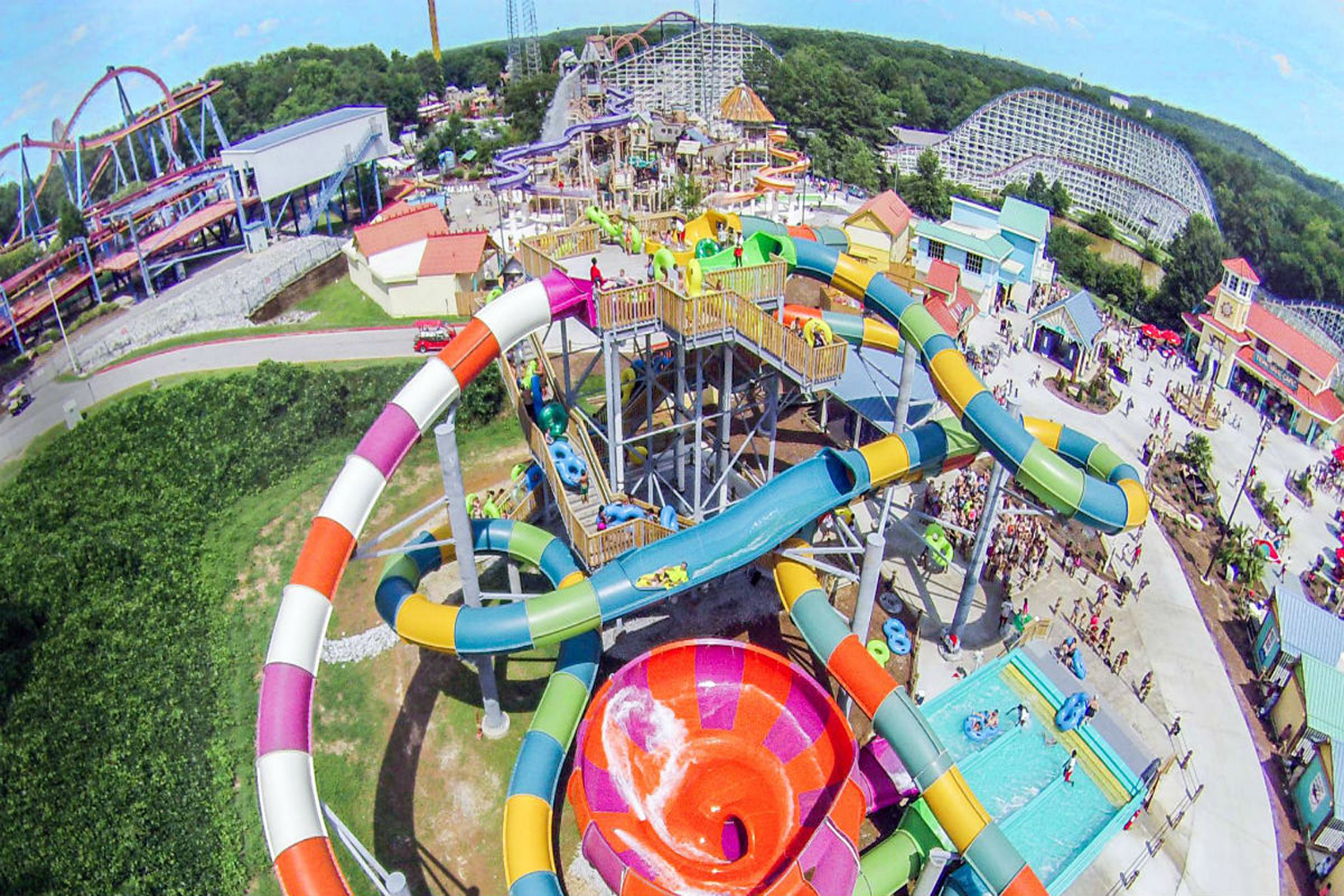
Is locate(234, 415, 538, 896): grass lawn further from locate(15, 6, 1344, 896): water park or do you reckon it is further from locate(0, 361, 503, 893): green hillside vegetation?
locate(0, 361, 503, 893): green hillside vegetation

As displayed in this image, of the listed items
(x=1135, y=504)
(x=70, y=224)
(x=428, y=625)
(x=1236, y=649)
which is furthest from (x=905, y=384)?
(x=70, y=224)

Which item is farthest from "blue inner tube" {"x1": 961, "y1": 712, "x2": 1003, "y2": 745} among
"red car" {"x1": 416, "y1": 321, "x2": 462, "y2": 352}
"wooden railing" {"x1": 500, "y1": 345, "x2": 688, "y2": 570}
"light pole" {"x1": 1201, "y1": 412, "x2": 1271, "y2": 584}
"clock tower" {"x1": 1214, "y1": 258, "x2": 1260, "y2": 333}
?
"clock tower" {"x1": 1214, "y1": 258, "x2": 1260, "y2": 333}

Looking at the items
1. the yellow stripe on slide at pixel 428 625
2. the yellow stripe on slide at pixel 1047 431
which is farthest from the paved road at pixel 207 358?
the yellow stripe on slide at pixel 428 625

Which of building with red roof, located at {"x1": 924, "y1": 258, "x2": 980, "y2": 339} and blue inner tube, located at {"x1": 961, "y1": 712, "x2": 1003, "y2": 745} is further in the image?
building with red roof, located at {"x1": 924, "y1": 258, "x2": 980, "y2": 339}

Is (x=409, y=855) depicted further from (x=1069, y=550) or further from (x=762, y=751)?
(x=1069, y=550)

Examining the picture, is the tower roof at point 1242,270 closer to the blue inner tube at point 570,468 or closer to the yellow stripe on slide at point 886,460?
the yellow stripe on slide at point 886,460

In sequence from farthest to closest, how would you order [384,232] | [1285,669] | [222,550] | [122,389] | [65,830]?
[384,232]
[122,389]
[222,550]
[1285,669]
[65,830]

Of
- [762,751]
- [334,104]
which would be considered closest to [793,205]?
[762,751]
